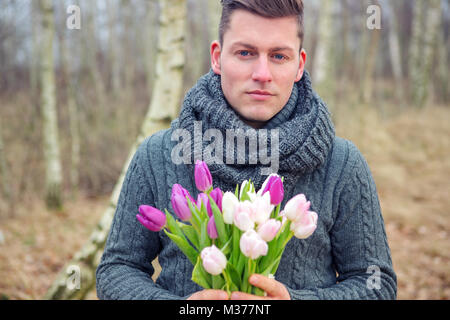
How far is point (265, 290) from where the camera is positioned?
122 cm

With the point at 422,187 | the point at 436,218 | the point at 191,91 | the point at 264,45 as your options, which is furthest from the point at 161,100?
the point at 422,187

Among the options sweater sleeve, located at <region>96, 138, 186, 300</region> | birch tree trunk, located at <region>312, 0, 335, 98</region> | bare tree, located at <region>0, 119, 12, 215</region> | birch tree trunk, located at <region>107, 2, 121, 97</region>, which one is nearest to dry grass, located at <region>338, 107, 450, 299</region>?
birch tree trunk, located at <region>312, 0, 335, 98</region>

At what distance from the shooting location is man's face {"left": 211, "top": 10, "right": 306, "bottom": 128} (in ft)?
4.95

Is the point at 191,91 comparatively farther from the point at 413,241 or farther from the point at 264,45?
the point at 413,241

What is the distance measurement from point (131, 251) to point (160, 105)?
1664mm

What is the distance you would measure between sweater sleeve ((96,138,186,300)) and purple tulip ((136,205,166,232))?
0.41 m

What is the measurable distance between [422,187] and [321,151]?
6.77 m

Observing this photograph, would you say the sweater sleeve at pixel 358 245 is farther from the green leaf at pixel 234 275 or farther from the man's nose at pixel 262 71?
the man's nose at pixel 262 71

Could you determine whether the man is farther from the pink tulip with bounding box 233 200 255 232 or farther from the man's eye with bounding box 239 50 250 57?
the pink tulip with bounding box 233 200 255 232

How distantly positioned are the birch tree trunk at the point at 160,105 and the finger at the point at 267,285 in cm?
203

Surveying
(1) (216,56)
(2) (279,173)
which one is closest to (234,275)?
(2) (279,173)

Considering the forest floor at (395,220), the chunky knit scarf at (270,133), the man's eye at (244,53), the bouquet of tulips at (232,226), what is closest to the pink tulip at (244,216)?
the bouquet of tulips at (232,226)

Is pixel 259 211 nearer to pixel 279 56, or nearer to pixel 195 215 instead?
pixel 195 215
